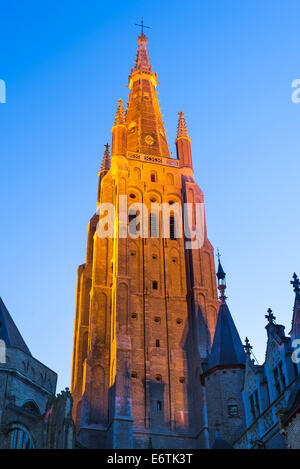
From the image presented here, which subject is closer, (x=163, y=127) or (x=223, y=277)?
(x=223, y=277)

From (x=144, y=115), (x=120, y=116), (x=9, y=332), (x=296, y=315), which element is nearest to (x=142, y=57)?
(x=144, y=115)

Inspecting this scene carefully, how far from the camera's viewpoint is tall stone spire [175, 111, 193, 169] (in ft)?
183

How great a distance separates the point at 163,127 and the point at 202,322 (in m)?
25.1

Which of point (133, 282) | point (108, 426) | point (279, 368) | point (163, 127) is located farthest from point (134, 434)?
point (163, 127)

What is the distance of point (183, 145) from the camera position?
2258 inches

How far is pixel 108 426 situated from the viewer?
3891cm

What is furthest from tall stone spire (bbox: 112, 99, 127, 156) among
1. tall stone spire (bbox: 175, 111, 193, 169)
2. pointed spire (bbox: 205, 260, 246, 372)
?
pointed spire (bbox: 205, 260, 246, 372)

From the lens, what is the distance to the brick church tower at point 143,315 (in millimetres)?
39844

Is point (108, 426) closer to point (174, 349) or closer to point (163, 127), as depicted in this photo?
point (174, 349)

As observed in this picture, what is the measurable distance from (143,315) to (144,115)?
23871 millimetres

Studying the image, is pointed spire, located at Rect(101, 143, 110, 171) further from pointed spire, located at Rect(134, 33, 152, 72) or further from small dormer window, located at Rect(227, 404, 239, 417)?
small dormer window, located at Rect(227, 404, 239, 417)

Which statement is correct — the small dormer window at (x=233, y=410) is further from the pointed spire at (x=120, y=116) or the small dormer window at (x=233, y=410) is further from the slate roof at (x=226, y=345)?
the pointed spire at (x=120, y=116)

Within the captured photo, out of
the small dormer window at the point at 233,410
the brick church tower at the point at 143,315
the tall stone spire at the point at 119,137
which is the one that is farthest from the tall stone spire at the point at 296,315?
the tall stone spire at the point at 119,137

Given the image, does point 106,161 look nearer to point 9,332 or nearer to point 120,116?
point 120,116
